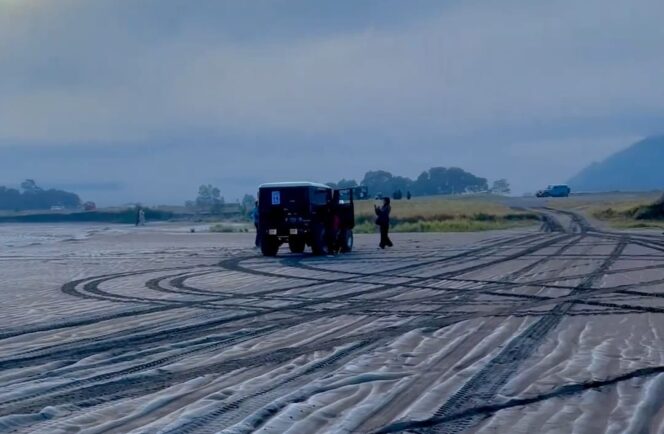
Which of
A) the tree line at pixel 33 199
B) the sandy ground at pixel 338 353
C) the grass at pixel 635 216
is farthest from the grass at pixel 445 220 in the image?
the tree line at pixel 33 199

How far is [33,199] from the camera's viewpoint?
542 feet

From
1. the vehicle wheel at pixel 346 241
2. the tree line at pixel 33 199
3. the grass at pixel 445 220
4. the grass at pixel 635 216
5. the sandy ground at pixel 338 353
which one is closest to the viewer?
the sandy ground at pixel 338 353

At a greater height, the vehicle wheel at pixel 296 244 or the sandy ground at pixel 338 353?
the vehicle wheel at pixel 296 244

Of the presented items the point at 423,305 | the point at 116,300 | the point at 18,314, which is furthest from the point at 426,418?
A: the point at 116,300

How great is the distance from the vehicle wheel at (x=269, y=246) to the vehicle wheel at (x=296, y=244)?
0.48m

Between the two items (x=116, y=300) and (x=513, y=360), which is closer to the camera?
(x=513, y=360)

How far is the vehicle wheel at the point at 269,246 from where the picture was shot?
29625 millimetres

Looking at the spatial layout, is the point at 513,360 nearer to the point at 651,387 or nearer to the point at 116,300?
the point at 651,387

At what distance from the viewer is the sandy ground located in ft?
24.0

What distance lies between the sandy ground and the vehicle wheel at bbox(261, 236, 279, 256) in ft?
28.9

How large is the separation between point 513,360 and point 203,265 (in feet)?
55.2

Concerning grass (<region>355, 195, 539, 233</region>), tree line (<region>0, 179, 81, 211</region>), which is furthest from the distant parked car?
tree line (<region>0, 179, 81, 211</region>)

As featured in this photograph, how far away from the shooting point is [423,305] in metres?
14.6

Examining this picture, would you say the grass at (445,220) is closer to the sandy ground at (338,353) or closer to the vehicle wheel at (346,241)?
the vehicle wheel at (346,241)
